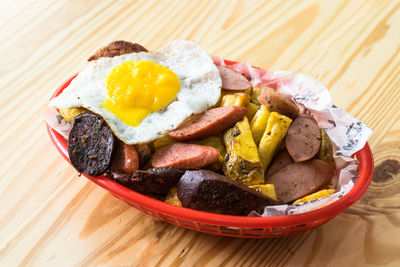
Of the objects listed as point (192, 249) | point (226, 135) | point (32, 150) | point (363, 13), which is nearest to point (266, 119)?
point (226, 135)

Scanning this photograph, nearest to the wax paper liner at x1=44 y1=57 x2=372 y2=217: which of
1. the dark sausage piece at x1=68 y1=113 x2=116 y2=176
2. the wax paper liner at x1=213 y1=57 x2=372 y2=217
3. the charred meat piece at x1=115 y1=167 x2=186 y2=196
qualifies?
the wax paper liner at x1=213 y1=57 x2=372 y2=217

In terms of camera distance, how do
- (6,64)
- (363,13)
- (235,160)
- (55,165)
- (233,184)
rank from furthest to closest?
1. (363,13)
2. (6,64)
3. (55,165)
4. (235,160)
5. (233,184)

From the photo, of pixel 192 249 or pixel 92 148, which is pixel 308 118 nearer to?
pixel 192 249

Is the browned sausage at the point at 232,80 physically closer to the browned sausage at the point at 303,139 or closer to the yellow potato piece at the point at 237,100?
the yellow potato piece at the point at 237,100

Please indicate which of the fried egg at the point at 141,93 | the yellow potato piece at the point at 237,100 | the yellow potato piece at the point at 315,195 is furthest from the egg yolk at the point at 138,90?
the yellow potato piece at the point at 315,195

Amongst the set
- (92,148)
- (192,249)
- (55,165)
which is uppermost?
(92,148)

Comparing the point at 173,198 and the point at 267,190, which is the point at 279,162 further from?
the point at 173,198

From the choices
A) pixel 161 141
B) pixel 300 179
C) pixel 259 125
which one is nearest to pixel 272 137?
pixel 259 125
